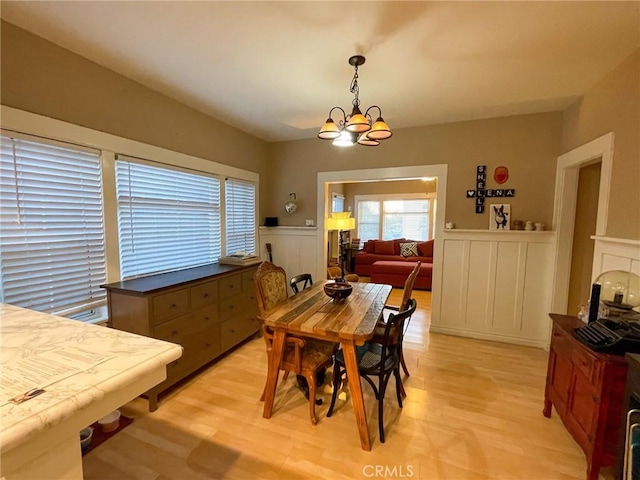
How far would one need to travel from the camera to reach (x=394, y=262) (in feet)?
20.7

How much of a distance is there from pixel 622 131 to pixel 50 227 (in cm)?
415

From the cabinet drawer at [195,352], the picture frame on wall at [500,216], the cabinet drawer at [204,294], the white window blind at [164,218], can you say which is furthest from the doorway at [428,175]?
the cabinet drawer at [195,352]

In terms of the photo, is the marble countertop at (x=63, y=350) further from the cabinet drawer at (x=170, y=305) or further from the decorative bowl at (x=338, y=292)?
the decorative bowl at (x=338, y=292)

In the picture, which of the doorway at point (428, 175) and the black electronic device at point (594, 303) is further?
the doorway at point (428, 175)

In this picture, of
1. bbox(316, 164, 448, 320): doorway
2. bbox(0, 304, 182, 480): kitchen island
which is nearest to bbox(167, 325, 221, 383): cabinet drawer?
bbox(0, 304, 182, 480): kitchen island

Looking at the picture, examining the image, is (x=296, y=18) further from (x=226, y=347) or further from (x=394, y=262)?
(x=394, y=262)

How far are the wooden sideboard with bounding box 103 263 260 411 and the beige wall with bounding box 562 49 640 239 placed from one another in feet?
10.6

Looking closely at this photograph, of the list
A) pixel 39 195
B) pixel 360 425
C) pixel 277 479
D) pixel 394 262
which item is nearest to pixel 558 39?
pixel 360 425

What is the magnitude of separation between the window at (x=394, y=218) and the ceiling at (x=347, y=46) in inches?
179

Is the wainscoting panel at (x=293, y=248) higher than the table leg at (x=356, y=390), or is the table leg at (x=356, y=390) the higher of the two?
the wainscoting panel at (x=293, y=248)

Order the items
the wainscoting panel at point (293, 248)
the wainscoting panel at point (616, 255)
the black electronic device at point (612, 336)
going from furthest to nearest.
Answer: the wainscoting panel at point (293, 248) → the wainscoting panel at point (616, 255) → the black electronic device at point (612, 336)

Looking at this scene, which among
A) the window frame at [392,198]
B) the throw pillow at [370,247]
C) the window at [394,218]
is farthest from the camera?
the window at [394,218]

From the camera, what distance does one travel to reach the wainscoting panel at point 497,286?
322 cm

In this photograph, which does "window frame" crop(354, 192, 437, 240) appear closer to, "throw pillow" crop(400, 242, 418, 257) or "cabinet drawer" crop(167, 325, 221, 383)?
"throw pillow" crop(400, 242, 418, 257)
